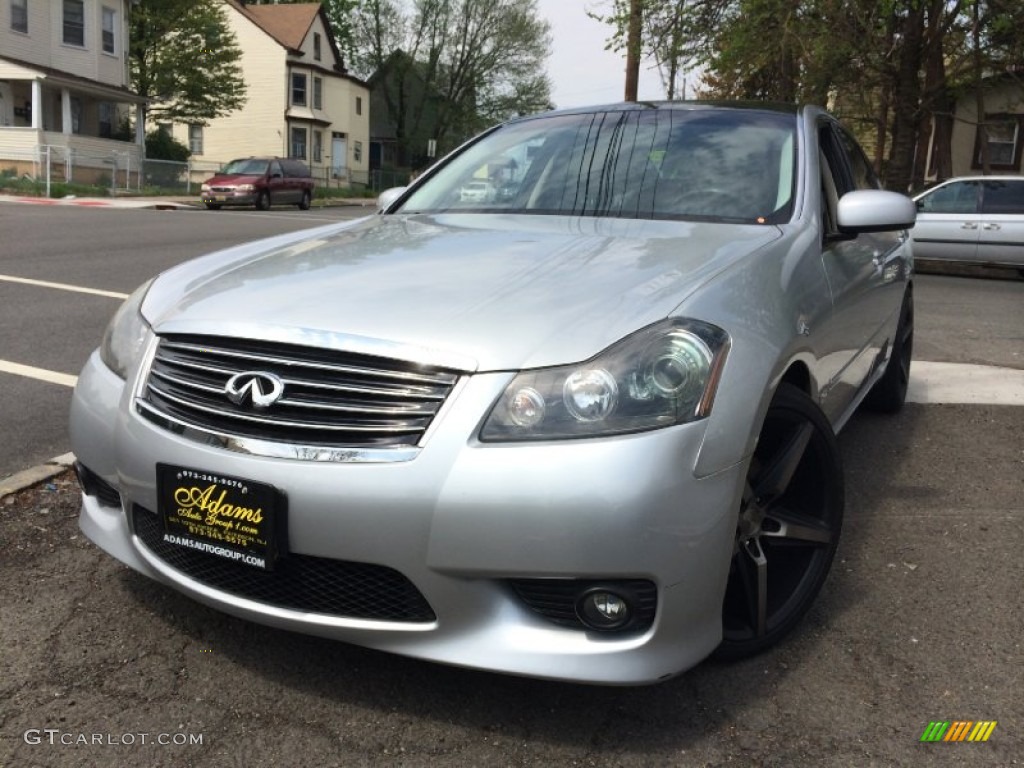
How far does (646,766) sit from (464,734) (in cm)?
43

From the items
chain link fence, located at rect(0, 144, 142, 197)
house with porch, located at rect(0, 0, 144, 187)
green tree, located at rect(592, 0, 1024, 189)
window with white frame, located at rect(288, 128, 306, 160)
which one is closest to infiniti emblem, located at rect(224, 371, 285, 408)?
green tree, located at rect(592, 0, 1024, 189)

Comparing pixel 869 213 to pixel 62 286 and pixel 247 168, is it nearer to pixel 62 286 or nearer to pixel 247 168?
pixel 62 286

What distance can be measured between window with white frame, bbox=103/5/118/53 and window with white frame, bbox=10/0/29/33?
3254mm

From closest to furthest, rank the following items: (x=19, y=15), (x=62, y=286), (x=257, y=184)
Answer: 1. (x=62, y=286)
2. (x=257, y=184)
3. (x=19, y=15)

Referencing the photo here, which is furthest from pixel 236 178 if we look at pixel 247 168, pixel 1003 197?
pixel 1003 197

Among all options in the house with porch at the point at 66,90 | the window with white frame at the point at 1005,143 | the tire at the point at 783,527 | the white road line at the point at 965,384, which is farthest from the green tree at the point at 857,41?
the house with porch at the point at 66,90

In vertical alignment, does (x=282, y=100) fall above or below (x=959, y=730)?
above

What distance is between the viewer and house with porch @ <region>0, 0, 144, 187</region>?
29.9 m

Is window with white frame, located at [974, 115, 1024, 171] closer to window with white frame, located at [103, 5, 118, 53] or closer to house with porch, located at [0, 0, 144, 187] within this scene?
house with porch, located at [0, 0, 144, 187]

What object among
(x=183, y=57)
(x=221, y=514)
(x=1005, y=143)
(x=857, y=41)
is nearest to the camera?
(x=221, y=514)

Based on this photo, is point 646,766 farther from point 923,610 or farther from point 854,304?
point 854,304

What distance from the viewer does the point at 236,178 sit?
27.7 metres

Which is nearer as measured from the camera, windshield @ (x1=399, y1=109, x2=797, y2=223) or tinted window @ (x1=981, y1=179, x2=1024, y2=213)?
windshield @ (x1=399, y1=109, x2=797, y2=223)

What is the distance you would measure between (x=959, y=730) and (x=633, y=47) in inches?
724
